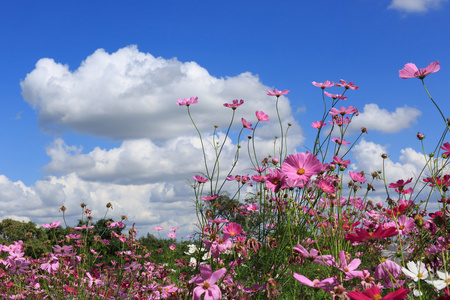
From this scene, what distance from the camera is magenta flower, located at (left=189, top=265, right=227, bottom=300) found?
4.92ft

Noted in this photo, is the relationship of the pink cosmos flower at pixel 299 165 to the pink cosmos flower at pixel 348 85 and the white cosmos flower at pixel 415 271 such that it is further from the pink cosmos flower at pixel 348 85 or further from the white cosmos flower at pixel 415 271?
the pink cosmos flower at pixel 348 85

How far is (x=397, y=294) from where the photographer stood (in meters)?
1.00

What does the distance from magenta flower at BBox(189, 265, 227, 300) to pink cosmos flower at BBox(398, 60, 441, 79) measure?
1.34m

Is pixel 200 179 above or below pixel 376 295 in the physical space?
above

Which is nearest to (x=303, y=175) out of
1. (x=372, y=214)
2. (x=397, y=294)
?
(x=397, y=294)

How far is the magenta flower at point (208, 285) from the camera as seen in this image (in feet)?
4.92

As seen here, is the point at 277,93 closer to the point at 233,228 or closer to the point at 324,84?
the point at 324,84

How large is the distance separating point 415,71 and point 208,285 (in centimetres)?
144

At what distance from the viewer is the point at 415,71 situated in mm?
1996

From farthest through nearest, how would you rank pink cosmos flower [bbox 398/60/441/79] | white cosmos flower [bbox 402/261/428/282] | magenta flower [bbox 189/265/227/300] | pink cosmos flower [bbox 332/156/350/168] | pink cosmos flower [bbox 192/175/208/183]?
pink cosmos flower [bbox 192/175/208/183] < pink cosmos flower [bbox 332/156/350/168] < pink cosmos flower [bbox 398/60/441/79] < magenta flower [bbox 189/265/227/300] < white cosmos flower [bbox 402/261/428/282]

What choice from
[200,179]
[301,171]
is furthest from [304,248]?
[200,179]

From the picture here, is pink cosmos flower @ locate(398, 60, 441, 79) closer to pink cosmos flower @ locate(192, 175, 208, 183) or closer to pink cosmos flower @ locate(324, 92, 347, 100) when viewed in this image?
pink cosmos flower @ locate(324, 92, 347, 100)

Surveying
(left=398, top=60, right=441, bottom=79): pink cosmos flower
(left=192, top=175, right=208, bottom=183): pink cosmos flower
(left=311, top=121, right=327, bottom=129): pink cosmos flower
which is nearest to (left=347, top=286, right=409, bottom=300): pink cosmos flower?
(left=398, top=60, right=441, bottom=79): pink cosmos flower

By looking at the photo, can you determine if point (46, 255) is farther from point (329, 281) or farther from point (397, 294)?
point (397, 294)
